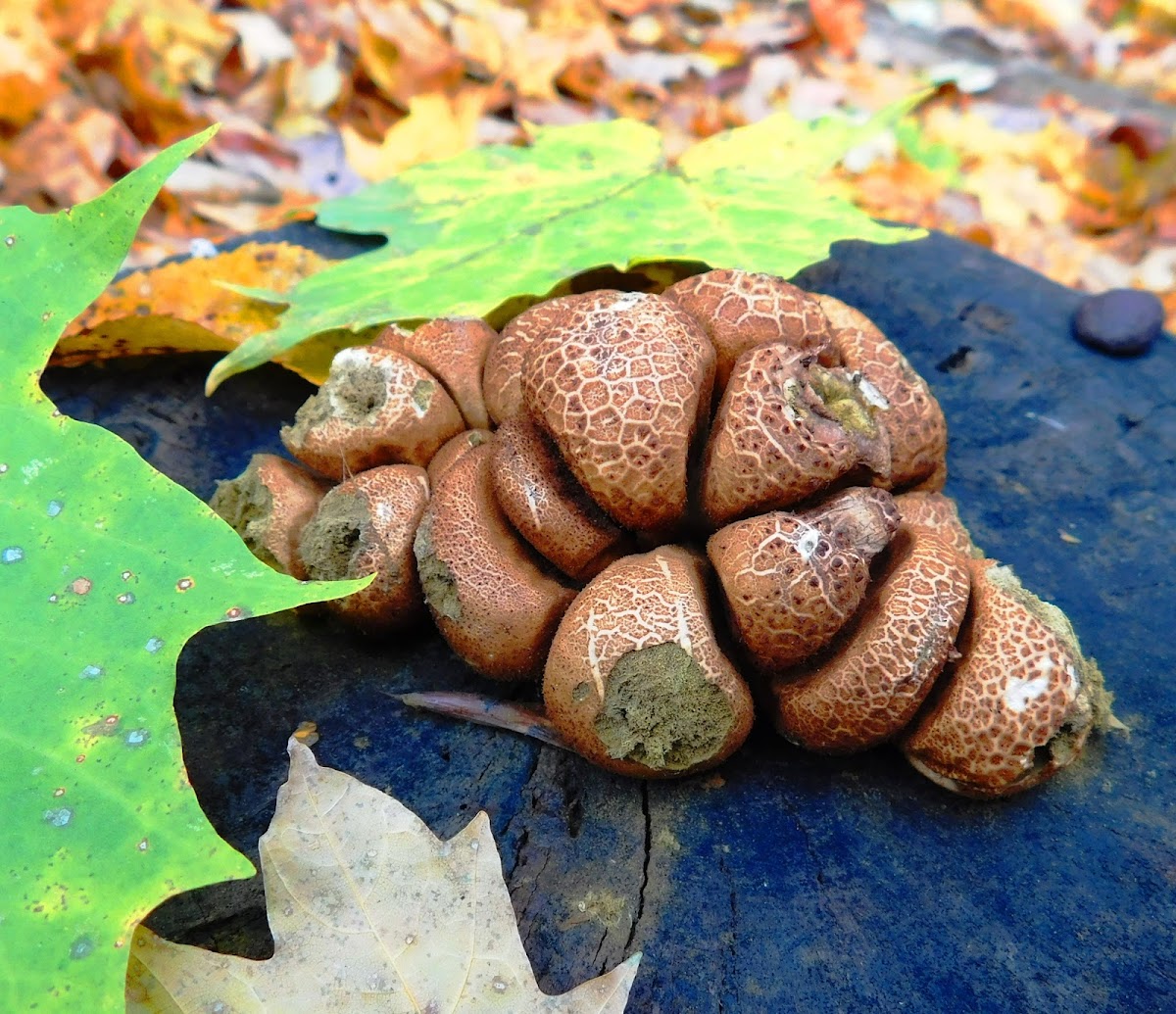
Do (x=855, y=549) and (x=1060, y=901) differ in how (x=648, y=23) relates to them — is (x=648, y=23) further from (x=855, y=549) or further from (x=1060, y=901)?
(x=1060, y=901)

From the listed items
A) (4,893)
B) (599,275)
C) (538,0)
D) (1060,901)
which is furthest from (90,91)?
(1060,901)

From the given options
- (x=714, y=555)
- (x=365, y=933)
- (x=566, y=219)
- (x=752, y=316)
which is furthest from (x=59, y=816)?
(x=566, y=219)

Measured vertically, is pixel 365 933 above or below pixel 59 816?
below

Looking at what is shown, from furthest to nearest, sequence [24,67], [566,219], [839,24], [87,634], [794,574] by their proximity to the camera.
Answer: [839,24]
[24,67]
[566,219]
[794,574]
[87,634]

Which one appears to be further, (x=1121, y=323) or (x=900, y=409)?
(x=1121, y=323)

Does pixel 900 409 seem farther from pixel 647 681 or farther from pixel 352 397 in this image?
pixel 352 397

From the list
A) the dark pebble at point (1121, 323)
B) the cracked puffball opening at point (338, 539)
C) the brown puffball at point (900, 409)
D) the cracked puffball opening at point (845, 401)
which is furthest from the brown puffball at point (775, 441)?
the dark pebble at point (1121, 323)
